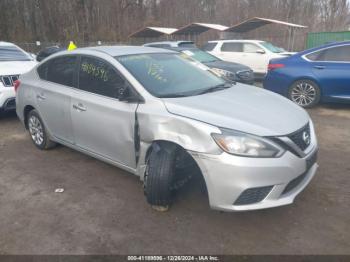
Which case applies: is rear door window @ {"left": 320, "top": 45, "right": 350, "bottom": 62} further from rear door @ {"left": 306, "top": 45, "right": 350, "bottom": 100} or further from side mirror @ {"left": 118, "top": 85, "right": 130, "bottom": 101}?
side mirror @ {"left": 118, "top": 85, "right": 130, "bottom": 101}

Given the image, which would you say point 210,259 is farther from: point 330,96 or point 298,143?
point 330,96

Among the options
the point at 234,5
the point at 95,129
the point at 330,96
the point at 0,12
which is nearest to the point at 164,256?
the point at 95,129

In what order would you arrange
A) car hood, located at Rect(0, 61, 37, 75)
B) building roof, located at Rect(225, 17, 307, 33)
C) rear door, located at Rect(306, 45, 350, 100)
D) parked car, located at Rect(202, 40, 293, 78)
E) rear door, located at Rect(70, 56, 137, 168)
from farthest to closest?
building roof, located at Rect(225, 17, 307, 33) → parked car, located at Rect(202, 40, 293, 78) → rear door, located at Rect(306, 45, 350, 100) → car hood, located at Rect(0, 61, 37, 75) → rear door, located at Rect(70, 56, 137, 168)

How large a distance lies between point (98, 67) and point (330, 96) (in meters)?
5.31

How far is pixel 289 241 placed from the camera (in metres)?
2.70

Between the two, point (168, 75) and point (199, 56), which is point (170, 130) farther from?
point (199, 56)

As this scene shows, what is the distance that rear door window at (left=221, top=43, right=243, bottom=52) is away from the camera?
1229 centimetres

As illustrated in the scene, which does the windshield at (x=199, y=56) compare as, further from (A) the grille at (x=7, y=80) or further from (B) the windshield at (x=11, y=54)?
(A) the grille at (x=7, y=80)

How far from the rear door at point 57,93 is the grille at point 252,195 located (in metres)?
2.42

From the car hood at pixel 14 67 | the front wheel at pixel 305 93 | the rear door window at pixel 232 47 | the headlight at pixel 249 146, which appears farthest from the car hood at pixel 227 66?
the headlight at pixel 249 146

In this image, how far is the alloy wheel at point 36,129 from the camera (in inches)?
186

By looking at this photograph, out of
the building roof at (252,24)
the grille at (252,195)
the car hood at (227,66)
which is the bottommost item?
the grille at (252,195)

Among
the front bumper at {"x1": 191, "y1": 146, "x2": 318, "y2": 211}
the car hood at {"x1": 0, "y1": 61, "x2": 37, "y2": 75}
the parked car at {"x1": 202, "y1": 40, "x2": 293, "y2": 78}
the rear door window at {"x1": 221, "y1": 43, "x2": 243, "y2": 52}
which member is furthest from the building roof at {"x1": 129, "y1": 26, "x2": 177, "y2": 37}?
the front bumper at {"x1": 191, "y1": 146, "x2": 318, "y2": 211}

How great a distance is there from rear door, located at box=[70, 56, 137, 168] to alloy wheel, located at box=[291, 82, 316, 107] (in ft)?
16.8
